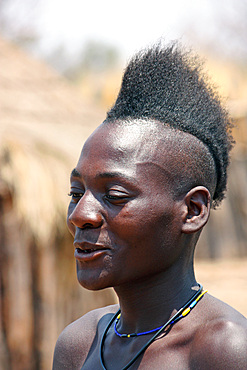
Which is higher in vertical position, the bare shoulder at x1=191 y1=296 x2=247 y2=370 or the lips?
the lips

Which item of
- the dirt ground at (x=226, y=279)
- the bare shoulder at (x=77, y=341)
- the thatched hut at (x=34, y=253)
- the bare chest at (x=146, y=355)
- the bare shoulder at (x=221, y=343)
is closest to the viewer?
the bare shoulder at (x=221, y=343)

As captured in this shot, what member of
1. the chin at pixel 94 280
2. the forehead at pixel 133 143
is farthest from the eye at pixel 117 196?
the chin at pixel 94 280

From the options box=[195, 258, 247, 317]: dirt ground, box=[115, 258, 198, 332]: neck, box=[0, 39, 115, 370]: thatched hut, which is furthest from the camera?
box=[195, 258, 247, 317]: dirt ground

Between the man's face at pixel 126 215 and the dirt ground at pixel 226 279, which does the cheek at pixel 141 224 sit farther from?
the dirt ground at pixel 226 279

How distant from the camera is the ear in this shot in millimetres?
1840

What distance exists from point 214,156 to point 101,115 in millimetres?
6555

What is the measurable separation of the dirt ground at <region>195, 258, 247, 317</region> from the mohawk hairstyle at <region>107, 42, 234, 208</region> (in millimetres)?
5550

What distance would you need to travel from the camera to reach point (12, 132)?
5672mm

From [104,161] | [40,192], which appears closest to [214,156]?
[104,161]

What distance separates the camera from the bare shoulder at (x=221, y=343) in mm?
1641

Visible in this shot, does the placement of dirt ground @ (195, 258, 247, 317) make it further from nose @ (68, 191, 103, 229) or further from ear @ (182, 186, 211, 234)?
nose @ (68, 191, 103, 229)

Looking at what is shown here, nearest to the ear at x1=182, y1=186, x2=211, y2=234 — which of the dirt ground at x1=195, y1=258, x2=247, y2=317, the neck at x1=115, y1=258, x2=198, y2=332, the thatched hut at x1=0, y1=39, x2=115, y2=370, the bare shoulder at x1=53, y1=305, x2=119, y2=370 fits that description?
the neck at x1=115, y1=258, x2=198, y2=332

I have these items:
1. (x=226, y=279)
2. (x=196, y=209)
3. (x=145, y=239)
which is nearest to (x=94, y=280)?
(x=145, y=239)

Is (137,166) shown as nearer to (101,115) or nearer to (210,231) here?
(101,115)
